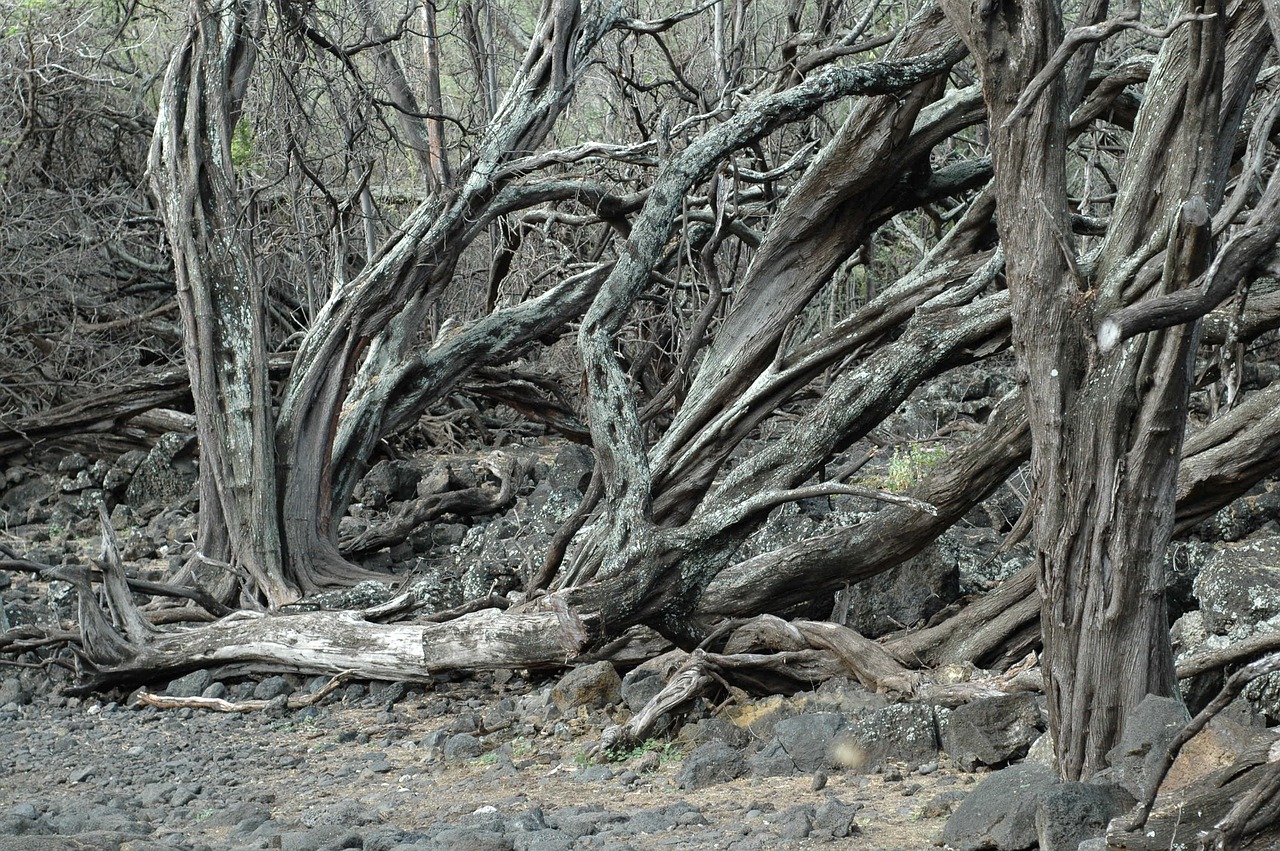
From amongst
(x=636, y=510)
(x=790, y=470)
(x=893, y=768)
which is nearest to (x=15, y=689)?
(x=636, y=510)

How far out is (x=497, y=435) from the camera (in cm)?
1302

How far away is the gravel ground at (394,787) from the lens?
3.95 metres

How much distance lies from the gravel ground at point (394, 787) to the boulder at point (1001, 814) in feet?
0.47

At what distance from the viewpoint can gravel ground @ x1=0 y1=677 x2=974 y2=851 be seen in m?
3.95

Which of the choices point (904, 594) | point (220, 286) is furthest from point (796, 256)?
point (220, 286)

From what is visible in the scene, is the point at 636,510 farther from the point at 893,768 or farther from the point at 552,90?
the point at 552,90

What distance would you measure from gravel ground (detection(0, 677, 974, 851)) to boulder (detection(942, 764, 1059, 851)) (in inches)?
5.6

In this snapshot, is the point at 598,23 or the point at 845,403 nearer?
the point at 845,403

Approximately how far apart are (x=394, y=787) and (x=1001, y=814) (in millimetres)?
2595

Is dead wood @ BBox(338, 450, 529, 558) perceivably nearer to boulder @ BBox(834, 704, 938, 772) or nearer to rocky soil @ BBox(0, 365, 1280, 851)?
rocky soil @ BBox(0, 365, 1280, 851)

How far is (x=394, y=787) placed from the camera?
5.12 meters

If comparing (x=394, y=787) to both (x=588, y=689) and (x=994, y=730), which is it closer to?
(x=588, y=689)

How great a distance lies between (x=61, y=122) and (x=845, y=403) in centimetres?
899

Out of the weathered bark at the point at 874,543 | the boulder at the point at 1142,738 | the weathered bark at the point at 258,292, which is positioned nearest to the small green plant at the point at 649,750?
the weathered bark at the point at 874,543
